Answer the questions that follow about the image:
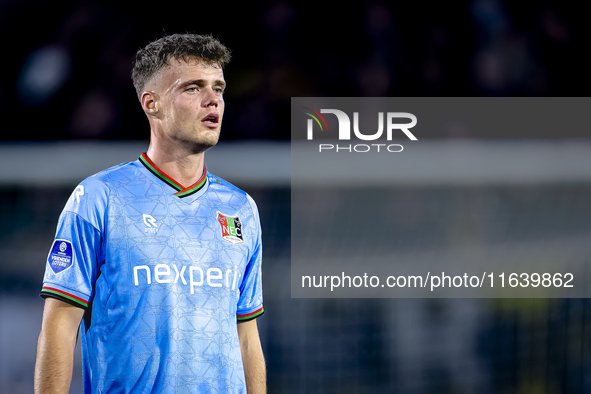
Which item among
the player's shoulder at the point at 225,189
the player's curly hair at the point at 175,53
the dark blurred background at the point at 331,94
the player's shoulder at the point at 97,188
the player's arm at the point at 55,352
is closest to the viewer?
the player's arm at the point at 55,352

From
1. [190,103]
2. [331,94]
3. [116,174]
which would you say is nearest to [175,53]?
[190,103]

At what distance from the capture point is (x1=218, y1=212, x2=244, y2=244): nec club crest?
53.2 inches

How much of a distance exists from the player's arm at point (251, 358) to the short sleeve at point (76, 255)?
1.42 ft

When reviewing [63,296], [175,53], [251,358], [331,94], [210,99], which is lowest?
[251,358]

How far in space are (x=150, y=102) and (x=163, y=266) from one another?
0.45 meters

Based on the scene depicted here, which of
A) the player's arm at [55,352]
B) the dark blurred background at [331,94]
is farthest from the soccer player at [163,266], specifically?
the dark blurred background at [331,94]

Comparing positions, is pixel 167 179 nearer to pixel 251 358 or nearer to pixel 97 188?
pixel 97 188

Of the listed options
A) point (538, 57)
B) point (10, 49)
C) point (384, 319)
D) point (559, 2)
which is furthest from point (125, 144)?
point (559, 2)

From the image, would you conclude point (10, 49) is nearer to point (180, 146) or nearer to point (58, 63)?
point (58, 63)

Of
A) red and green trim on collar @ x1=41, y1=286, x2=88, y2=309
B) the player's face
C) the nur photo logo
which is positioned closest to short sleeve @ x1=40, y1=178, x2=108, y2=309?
red and green trim on collar @ x1=41, y1=286, x2=88, y2=309

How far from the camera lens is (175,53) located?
130 cm

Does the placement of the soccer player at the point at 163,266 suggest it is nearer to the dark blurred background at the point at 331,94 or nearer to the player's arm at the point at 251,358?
the player's arm at the point at 251,358

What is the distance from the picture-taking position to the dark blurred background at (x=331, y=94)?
6.69 ft

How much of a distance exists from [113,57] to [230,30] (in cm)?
50
